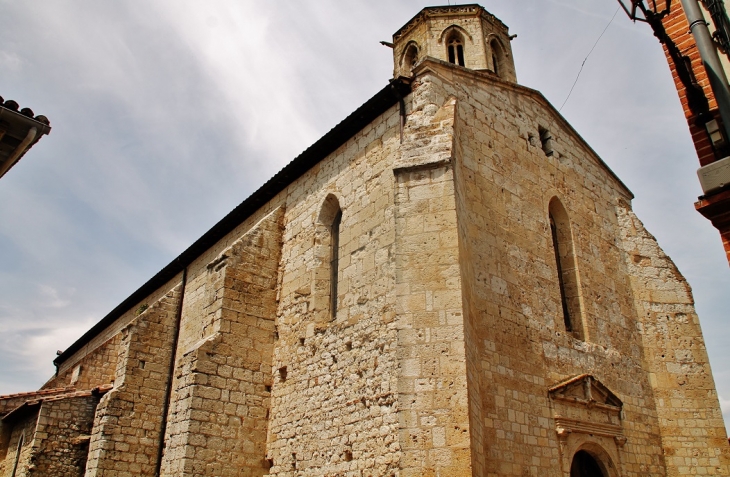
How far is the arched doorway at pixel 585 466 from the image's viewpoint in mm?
8641

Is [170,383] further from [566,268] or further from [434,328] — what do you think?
[566,268]

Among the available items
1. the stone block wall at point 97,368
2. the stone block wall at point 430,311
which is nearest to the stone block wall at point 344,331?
the stone block wall at point 430,311

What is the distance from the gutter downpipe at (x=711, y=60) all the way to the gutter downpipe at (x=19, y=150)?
21.5ft

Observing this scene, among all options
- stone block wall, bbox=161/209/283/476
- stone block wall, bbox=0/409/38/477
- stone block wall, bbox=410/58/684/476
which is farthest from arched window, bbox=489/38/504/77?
stone block wall, bbox=0/409/38/477

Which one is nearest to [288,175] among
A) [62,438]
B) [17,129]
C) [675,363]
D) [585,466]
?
[17,129]

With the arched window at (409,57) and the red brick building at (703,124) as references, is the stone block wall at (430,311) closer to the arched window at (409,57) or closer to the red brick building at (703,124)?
the red brick building at (703,124)

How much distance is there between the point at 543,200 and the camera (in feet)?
34.2

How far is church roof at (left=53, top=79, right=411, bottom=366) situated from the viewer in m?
9.67

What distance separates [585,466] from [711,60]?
6581 millimetres

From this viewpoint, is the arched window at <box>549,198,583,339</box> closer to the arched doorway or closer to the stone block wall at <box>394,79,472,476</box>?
the arched doorway

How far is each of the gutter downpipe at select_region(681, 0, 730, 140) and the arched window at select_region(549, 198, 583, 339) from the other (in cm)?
579

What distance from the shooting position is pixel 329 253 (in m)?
10.3

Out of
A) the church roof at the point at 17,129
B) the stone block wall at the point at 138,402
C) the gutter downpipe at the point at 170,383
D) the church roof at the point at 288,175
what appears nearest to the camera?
the church roof at the point at 17,129

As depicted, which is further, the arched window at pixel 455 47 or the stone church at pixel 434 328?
the arched window at pixel 455 47
